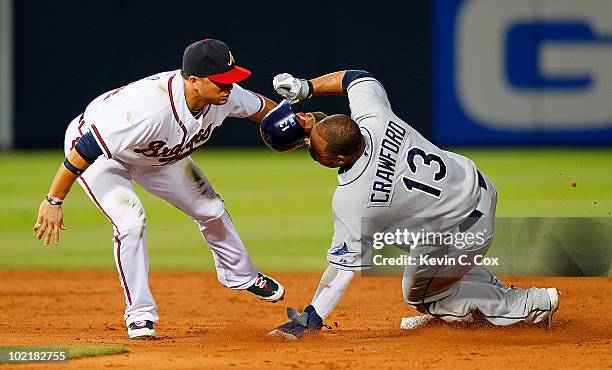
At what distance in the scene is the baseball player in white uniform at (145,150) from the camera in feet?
19.7

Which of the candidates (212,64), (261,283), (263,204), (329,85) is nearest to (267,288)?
(261,283)

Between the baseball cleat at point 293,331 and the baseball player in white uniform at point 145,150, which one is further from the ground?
the baseball player in white uniform at point 145,150

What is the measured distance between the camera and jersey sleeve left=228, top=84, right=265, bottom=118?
6.59 metres

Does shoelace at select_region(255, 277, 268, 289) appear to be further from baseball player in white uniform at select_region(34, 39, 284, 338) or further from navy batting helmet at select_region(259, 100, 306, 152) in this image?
navy batting helmet at select_region(259, 100, 306, 152)

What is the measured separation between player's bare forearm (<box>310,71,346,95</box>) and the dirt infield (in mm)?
1485

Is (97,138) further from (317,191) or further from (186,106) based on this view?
(317,191)

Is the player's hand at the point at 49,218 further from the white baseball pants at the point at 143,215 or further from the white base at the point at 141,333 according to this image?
the white base at the point at 141,333

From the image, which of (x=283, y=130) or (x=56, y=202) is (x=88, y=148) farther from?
(x=283, y=130)

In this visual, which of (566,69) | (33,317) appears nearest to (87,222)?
(33,317)

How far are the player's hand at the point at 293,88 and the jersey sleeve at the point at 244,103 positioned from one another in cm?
33

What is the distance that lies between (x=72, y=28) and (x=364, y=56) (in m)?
5.18

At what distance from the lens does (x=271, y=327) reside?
685cm

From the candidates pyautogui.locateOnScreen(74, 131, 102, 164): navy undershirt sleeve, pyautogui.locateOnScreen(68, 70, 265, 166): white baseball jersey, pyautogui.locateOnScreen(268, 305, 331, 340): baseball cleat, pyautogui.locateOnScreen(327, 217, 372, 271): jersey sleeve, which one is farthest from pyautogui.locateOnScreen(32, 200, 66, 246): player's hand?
pyautogui.locateOnScreen(327, 217, 372, 271): jersey sleeve

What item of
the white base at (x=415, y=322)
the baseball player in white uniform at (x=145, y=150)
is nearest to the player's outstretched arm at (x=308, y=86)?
the baseball player in white uniform at (x=145, y=150)
